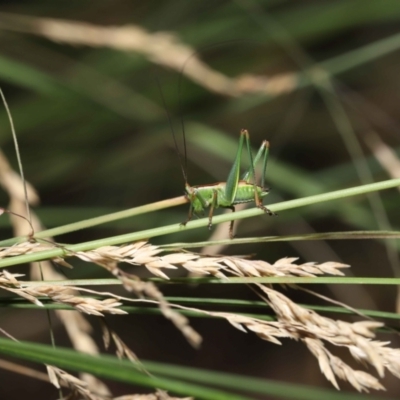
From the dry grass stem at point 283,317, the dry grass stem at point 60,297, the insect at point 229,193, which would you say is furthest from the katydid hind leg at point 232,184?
the dry grass stem at point 60,297

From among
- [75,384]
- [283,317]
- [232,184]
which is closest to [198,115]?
[232,184]

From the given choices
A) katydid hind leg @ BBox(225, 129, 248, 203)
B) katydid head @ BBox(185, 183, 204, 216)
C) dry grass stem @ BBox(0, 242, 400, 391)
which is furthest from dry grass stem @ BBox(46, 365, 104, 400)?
katydid hind leg @ BBox(225, 129, 248, 203)

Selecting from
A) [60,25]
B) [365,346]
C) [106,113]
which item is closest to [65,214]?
[106,113]

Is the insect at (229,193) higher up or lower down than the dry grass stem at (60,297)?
higher up

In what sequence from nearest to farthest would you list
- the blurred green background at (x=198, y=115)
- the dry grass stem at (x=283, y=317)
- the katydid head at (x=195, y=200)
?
the dry grass stem at (x=283, y=317), the katydid head at (x=195, y=200), the blurred green background at (x=198, y=115)

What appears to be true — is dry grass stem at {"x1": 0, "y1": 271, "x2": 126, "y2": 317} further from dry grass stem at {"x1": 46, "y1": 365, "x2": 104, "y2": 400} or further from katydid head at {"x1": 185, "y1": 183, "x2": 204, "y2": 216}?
katydid head at {"x1": 185, "y1": 183, "x2": 204, "y2": 216}

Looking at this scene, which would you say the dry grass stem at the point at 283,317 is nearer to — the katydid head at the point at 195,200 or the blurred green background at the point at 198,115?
the katydid head at the point at 195,200

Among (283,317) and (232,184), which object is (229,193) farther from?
(283,317)

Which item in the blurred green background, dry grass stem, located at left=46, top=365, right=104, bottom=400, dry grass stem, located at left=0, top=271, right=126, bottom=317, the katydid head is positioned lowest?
dry grass stem, located at left=46, top=365, right=104, bottom=400
